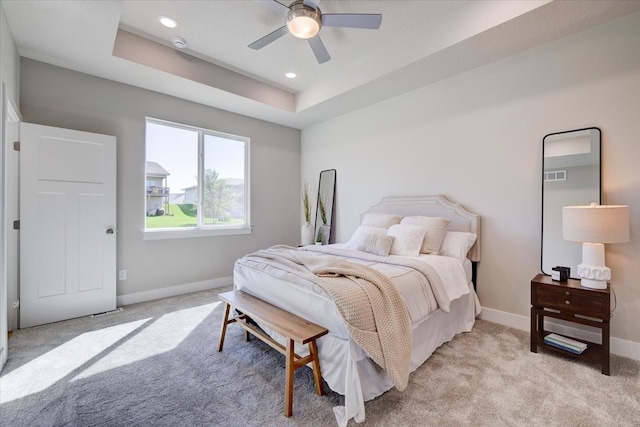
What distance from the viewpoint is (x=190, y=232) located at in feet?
13.7

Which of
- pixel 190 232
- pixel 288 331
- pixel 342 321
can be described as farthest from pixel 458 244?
pixel 190 232

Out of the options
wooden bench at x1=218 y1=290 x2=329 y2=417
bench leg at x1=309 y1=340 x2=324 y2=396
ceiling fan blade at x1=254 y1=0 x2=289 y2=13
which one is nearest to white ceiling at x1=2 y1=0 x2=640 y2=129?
ceiling fan blade at x1=254 y1=0 x2=289 y2=13

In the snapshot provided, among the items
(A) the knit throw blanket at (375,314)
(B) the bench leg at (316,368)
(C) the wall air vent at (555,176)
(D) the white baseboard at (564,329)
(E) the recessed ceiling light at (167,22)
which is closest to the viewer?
(A) the knit throw blanket at (375,314)

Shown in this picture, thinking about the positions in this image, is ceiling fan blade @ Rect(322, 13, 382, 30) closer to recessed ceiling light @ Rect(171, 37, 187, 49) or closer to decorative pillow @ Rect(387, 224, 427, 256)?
recessed ceiling light @ Rect(171, 37, 187, 49)

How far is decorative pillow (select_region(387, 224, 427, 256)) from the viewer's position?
118 inches

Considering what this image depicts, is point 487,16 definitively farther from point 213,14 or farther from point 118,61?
point 118,61

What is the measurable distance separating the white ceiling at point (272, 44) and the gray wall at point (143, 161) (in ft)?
0.63

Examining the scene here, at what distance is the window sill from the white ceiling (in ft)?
6.19

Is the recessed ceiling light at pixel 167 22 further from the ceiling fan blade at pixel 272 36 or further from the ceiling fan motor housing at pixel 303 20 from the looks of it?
the ceiling fan motor housing at pixel 303 20

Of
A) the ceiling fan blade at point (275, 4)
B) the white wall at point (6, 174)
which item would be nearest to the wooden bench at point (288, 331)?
the white wall at point (6, 174)

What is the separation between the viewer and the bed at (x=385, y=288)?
1.71m

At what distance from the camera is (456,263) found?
9.32ft

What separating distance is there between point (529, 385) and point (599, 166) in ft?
6.40

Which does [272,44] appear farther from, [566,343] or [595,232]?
[566,343]
